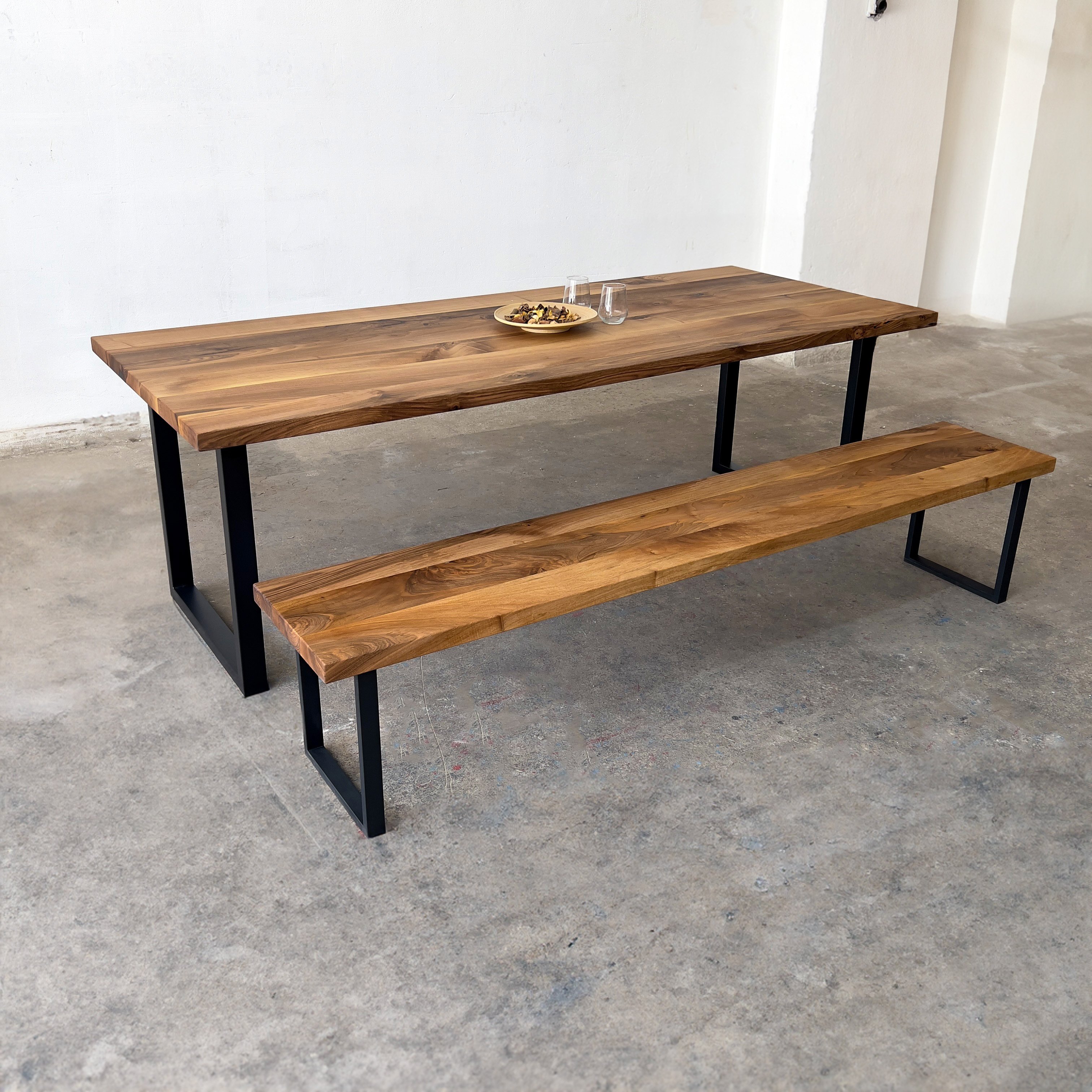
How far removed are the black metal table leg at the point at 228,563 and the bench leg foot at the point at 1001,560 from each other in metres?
2.04

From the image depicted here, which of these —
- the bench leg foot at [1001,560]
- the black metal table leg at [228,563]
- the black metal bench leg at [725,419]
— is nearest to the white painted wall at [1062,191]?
the black metal bench leg at [725,419]

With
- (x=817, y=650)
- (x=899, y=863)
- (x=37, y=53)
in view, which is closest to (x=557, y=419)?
(x=817, y=650)

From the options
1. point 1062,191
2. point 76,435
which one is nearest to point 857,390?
point 76,435

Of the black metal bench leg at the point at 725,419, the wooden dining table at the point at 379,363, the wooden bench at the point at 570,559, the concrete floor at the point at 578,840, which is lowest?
the concrete floor at the point at 578,840

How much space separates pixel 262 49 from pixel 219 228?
29.1 inches

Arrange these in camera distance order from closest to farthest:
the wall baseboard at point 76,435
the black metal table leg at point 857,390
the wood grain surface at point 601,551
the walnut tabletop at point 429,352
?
the wood grain surface at point 601,551 → the walnut tabletop at point 429,352 → the black metal table leg at point 857,390 → the wall baseboard at point 76,435

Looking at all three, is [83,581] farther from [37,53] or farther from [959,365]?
[959,365]

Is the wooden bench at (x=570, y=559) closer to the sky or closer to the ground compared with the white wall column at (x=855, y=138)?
closer to the ground

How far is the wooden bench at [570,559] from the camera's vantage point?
2070 millimetres

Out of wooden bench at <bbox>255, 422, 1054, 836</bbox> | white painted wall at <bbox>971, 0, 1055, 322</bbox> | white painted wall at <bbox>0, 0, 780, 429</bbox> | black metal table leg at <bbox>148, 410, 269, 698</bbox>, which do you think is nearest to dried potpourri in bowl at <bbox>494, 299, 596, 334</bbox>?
wooden bench at <bbox>255, 422, 1054, 836</bbox>

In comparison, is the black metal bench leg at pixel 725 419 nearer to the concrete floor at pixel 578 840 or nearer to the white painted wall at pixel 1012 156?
the concrete floor at pixel 578 840

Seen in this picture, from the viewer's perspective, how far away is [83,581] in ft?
10.7

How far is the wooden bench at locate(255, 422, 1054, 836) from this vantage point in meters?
2.07

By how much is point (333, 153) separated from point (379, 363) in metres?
2.30
